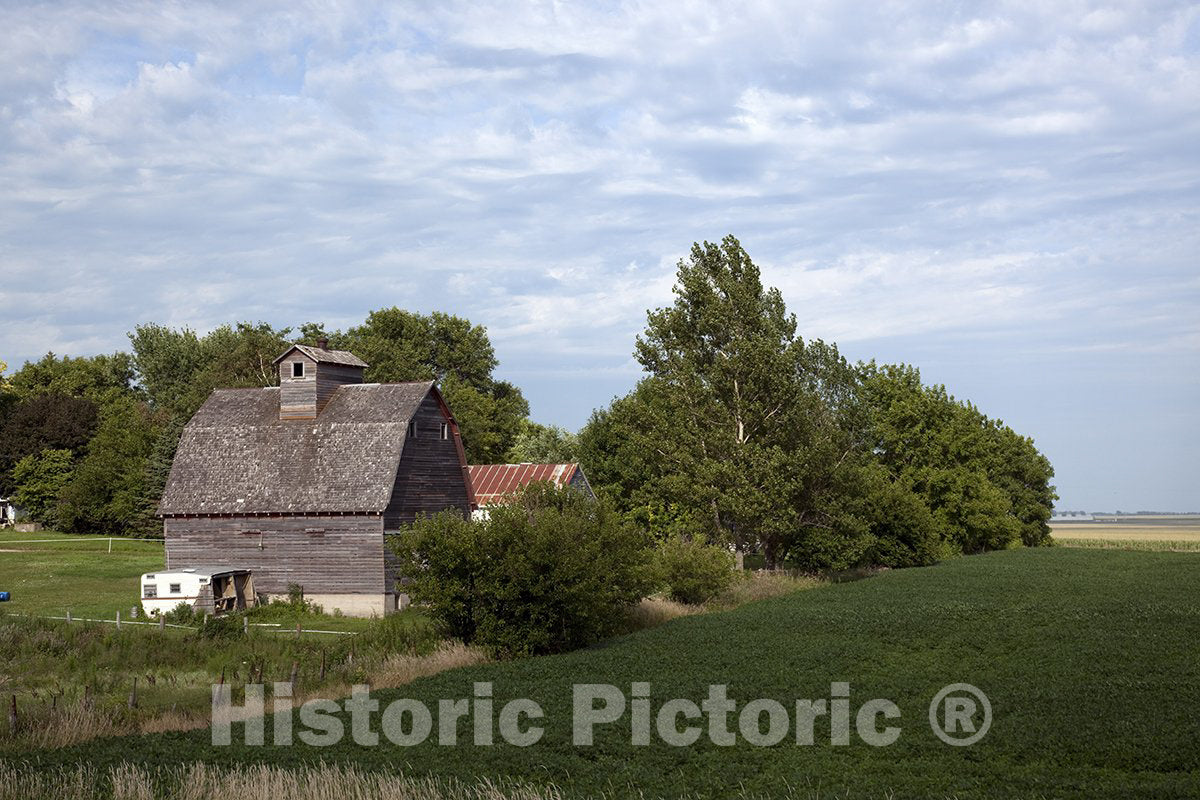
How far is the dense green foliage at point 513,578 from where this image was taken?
3269 centimetres

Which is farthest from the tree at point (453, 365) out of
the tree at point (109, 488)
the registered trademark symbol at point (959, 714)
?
the registered trademark symbol at point (959, 714)

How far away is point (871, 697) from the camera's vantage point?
23.7m

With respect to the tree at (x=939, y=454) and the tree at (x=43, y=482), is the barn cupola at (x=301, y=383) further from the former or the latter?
the tree at (x=939, y=454)

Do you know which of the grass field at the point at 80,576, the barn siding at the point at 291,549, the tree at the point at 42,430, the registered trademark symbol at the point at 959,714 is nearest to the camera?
the registered trademark symbol at the point at 959,714

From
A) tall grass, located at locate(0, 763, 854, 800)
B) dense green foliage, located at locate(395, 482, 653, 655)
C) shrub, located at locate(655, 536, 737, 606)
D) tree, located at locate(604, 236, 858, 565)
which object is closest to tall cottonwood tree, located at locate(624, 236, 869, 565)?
tree, located at locate(604, 236, 858, 565)

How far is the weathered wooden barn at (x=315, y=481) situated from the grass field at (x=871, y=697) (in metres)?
13.5

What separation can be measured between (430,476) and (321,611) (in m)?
7.40

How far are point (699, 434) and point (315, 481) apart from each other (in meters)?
19.8

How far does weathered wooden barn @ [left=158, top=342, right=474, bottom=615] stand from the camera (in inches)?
1779

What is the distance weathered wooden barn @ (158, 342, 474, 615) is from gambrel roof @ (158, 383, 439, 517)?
0.17 ft

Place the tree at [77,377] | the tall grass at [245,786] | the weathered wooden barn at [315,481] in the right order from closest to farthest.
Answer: the tall grass at [245,786]
the weathered wooden barn at [315,481]
the tree at [77,377]

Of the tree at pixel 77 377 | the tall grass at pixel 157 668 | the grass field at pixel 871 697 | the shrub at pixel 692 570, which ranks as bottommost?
the grass field at pixel 871 697

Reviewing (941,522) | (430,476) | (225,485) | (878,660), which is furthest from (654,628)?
(941,522)

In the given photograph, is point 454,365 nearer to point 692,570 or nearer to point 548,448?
point 548,448
